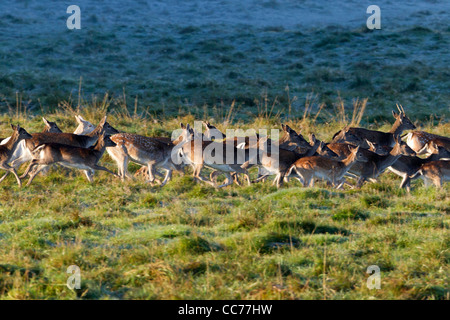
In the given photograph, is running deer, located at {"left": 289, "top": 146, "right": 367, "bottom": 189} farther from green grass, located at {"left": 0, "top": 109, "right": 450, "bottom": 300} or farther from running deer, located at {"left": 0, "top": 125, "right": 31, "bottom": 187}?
running deer, located at {"left": 0, "top": 125, "right": 31, "bottom": 187}

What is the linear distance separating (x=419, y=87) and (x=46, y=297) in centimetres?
2313

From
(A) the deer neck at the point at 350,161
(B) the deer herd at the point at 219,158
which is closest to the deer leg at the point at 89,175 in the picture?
(B) the deer herd at the point at 219,158

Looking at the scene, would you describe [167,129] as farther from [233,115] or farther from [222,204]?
[222,204]

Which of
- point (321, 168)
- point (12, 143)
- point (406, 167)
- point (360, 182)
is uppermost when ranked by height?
point (12, 143)

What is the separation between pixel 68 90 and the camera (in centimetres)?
2498

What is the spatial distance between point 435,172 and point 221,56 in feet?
68.1

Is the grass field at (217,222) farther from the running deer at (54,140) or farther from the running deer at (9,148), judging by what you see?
the running deer at (54,140)

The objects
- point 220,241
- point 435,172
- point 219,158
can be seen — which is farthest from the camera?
point 219,158

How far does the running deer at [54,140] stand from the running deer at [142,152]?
0.66 meters

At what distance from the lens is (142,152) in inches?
484

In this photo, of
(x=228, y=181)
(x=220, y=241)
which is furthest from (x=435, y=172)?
(x=220, y=241)

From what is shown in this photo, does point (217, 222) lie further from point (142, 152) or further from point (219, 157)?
point (142, 152)
